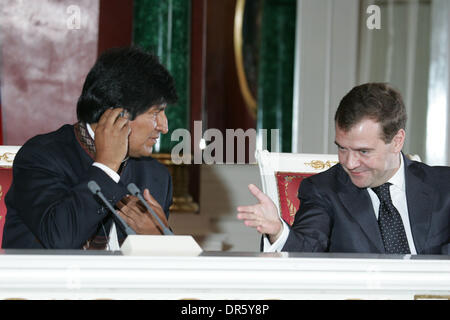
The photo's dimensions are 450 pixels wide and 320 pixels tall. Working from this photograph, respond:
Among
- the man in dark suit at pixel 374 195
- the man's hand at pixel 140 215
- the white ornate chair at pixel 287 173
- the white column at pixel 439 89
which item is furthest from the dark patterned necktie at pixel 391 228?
the white column at pixel 439 89

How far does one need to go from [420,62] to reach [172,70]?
188 centimetres

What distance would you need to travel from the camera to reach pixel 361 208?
2.03m

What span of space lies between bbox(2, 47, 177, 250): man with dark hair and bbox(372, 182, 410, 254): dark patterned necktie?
2.18ft

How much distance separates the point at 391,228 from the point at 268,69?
339 centimetres

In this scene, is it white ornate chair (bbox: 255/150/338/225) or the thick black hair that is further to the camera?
white ornate chair (bbox: 255/150/338/225)

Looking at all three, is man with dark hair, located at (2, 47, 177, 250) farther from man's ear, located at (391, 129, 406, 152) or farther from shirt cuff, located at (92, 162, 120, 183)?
man's ear, located at (391, 129, 406, 152)

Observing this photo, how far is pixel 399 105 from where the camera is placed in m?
2.09

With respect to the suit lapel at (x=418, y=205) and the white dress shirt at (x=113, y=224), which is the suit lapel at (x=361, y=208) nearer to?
the suit lapel at (x=418, y=205)

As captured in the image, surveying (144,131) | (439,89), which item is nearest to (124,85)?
(144,131)

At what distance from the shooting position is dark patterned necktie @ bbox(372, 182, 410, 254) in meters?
1.96

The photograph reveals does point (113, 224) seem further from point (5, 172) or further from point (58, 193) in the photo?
point (5, 172)

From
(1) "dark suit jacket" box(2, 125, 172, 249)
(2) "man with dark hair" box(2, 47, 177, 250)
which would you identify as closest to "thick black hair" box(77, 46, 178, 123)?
(2) "man with dark hair" box(2, 47, 177, 250)
